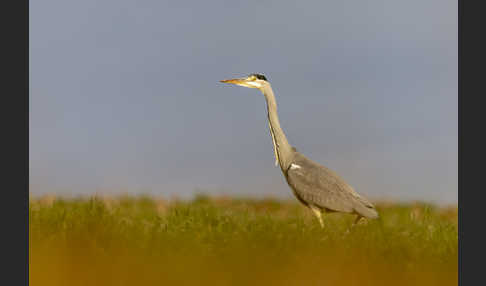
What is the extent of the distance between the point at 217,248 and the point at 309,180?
153 centimetres

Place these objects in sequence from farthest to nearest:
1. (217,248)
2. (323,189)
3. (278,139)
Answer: (278,139) < (323,189) < (217,248)

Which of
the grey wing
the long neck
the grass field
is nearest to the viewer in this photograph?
the grass field

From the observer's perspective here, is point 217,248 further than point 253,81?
No

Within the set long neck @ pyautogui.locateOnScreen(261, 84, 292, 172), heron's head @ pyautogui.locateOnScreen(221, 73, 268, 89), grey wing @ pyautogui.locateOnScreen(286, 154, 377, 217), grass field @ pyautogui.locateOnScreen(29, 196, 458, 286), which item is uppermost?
heron's head @ pyautogui.locateOnScreen(221, 73, 268, 89)

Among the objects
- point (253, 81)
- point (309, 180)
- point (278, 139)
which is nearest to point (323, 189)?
point (309, 180)

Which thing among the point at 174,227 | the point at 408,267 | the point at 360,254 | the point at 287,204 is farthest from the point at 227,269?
the point at 287,204

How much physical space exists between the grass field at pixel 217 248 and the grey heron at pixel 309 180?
21 centimetres

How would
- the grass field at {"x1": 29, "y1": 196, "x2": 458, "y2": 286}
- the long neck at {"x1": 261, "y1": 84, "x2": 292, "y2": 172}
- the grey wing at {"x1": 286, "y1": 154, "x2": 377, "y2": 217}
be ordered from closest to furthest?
the grass field at {"x1": 29, "y1": 196, "x2": 458, "y2": 286} → the grey wing at {"x1": 286, "y1": 154, "x2": 377, "y2": 217} → the long neck at {"x1": 261, "y1": 84, "x2": 292, "y2": 172}

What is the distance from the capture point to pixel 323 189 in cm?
531

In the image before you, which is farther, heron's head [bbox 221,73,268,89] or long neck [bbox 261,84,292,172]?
long neck [bbox 261,84,292,172]

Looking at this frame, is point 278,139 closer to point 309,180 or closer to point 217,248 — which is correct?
point 309,180

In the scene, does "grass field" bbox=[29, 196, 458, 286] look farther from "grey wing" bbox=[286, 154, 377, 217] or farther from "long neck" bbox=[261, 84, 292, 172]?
"long neck" bbox=[261, 84, 292, 172]

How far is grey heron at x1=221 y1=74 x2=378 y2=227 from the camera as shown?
17.0 ft

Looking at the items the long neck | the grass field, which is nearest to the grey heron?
the long neck
